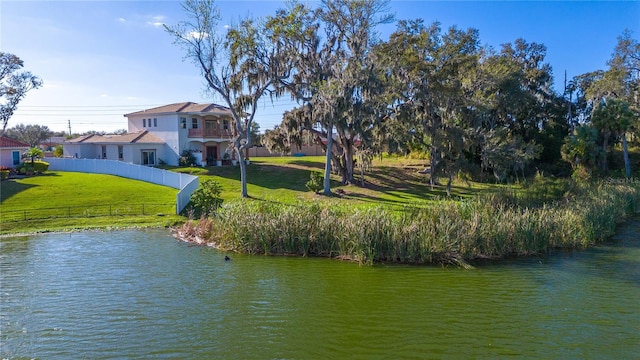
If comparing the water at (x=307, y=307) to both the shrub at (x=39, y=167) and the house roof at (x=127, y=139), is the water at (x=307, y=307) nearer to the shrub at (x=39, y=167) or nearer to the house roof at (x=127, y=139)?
the shrub at (x=39, y=167)

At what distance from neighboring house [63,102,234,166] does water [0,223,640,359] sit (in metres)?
29.4

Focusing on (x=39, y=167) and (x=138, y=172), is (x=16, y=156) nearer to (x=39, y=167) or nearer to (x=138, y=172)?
(x=39, y=167)

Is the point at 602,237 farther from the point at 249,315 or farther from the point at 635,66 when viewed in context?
the point at 635,66

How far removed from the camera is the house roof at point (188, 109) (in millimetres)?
46812

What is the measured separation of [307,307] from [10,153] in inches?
1596

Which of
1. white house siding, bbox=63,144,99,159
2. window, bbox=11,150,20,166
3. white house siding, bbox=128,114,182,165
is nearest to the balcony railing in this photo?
white house siding, bbox=128,114,182,165

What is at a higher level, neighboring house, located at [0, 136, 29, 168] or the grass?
neighboring house, located at [0, 136, 29, 168]

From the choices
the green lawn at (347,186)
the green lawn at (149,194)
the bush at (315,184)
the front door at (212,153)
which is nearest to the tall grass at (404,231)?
the green lawn at (149,194)

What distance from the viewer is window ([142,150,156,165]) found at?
154 ft

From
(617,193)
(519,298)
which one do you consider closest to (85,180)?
(519,298)

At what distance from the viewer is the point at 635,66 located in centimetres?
4459

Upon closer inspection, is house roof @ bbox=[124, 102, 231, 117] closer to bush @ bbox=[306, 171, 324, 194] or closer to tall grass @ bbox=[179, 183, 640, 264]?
bush @ bbox=[306, 171, 324, 194]

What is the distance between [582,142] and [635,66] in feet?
39.9

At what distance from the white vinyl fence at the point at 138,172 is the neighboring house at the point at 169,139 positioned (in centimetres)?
480
